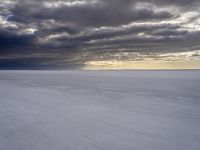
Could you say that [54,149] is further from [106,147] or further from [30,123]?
[30,123]

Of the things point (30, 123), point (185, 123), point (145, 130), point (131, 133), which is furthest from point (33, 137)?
point (185, 123)

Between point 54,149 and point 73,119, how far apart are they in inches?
92.8

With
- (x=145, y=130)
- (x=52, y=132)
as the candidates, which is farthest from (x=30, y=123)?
(x=145, y=130)

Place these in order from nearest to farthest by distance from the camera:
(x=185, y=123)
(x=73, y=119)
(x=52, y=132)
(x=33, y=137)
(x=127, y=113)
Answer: (x=33, y=137) → (x=52, y=132) → (x=185, y=123) → (x=73, y=119) → (x=127, y=113)

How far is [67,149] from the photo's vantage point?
4289mm

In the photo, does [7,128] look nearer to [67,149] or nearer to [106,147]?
[67,149]

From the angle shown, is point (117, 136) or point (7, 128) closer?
point (117, 136)

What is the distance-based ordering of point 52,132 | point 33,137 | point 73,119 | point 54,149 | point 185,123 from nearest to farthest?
point 54,149
point 33,137
point 52,132
point 185,123
point 73,119

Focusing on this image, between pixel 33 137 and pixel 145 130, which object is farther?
pixel 145 130

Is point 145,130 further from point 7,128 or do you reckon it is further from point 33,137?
point 7,128

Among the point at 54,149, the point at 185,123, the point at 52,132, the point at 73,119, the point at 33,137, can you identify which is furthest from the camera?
the point at 73,119

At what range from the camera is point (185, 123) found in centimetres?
615

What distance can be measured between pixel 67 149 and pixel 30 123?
239 cm

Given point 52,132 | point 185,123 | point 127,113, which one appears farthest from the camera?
point 127,113
